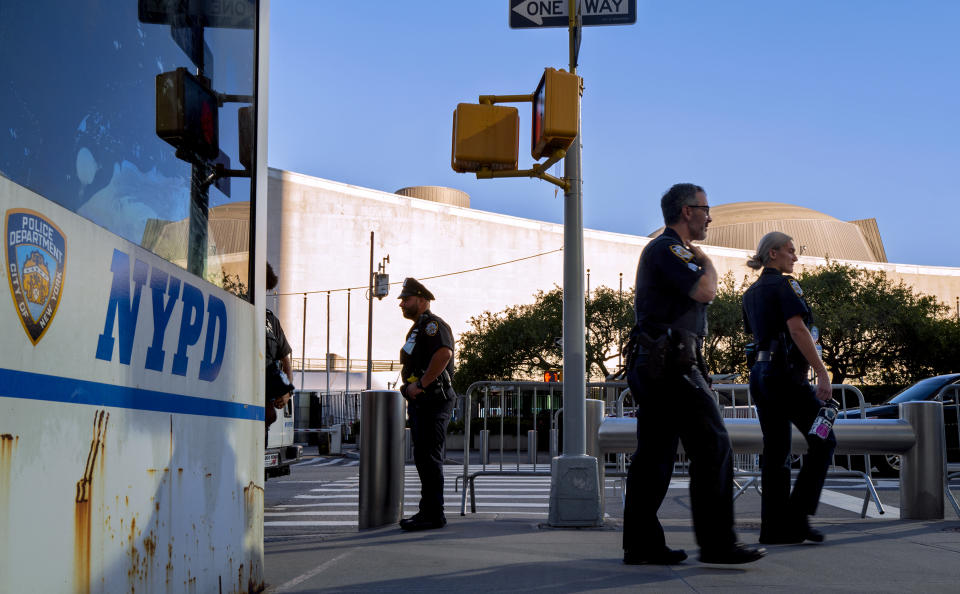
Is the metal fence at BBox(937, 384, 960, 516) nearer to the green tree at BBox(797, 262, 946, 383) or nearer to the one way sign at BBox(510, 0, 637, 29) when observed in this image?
the one way sign at BBox(510, 0, 637, 29)

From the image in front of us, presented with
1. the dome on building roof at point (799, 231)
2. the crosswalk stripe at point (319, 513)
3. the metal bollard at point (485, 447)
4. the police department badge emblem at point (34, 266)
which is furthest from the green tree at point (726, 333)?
the dome on building roof at point (799, 231)

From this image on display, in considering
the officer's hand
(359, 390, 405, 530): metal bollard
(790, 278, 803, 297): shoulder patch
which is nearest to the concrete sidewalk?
(359, 390, 405, 530): metal bollard

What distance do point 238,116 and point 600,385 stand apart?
662 cm

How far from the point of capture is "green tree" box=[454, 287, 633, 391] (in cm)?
4909

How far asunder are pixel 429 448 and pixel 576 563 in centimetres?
216

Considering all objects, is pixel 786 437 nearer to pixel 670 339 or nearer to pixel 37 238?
pixel 670 339

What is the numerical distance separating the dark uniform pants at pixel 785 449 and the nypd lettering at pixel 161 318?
135 inches

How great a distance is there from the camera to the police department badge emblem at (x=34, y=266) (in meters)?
2.39

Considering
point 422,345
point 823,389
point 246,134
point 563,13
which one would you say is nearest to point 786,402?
point 823,389

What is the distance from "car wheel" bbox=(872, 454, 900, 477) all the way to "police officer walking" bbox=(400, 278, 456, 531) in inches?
384

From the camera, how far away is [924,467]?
8.02m

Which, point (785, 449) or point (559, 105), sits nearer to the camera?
point (785, 449)

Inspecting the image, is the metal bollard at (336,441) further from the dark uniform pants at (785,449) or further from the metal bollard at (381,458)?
the dark uniform pants at (785,449)

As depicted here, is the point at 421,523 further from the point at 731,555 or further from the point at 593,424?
the point at 731,555
